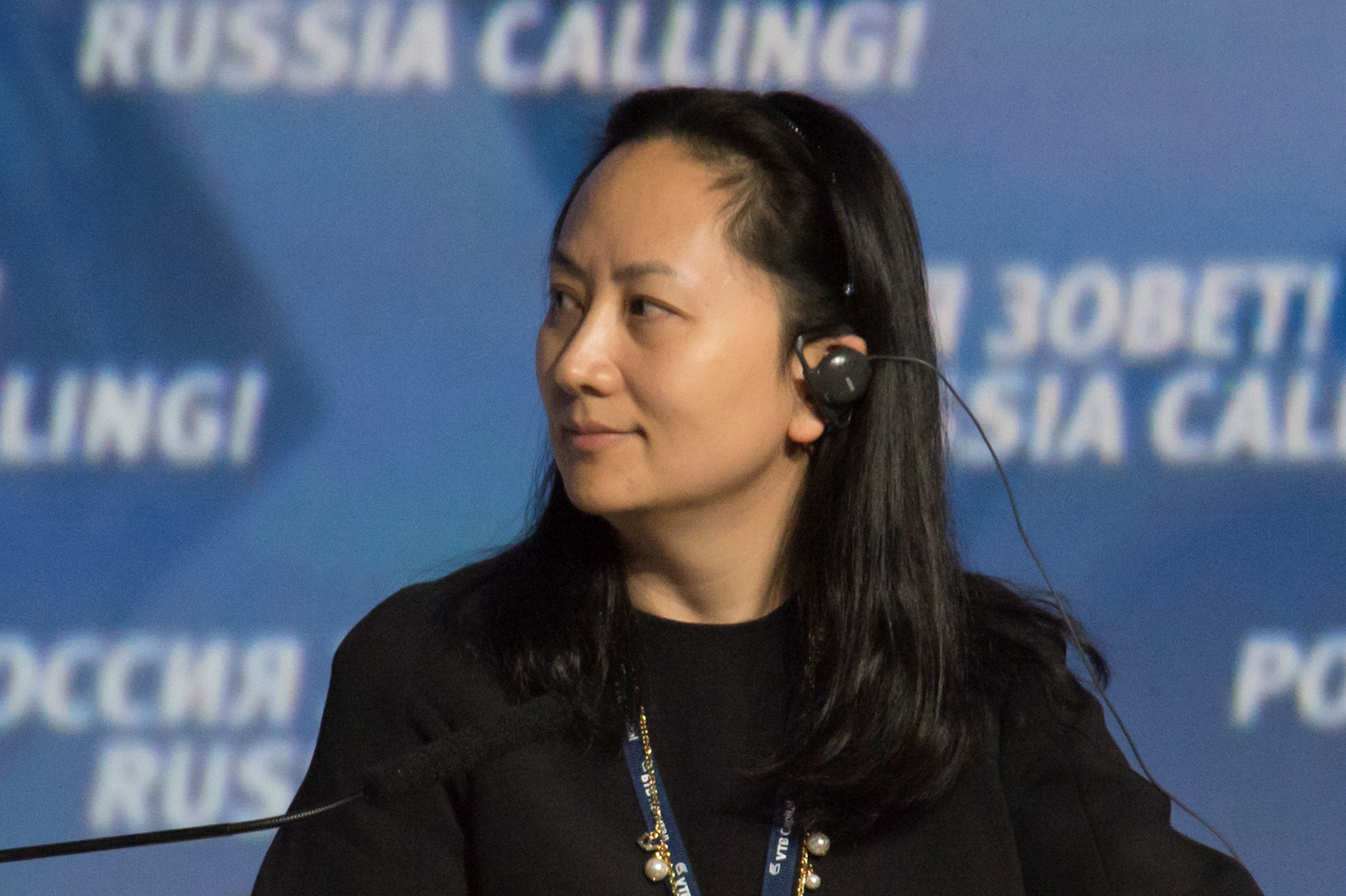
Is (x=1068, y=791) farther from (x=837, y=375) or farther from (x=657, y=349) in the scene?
(x=657, y=349)

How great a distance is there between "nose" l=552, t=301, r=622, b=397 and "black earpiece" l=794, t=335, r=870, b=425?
0.58 feet

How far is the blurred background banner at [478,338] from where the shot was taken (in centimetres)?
227

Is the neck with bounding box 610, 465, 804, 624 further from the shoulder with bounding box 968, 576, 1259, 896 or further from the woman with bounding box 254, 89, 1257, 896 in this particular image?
the shoulder with bounding box 968, 576, 1259, 896

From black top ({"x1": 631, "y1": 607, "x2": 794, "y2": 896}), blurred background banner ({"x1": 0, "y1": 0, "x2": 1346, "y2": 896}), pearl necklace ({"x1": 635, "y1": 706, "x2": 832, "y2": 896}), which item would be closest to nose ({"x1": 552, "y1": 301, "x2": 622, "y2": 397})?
black top ({"x1": 631, "y1": 607, "x2": 794, "y2": 896})

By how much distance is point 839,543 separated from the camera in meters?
1.29

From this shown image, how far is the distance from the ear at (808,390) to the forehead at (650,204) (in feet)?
0.47

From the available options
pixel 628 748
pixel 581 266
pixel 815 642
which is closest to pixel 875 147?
pixel 581 266

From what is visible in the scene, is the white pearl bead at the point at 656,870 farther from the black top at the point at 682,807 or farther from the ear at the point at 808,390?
the ear at the point at 808,390

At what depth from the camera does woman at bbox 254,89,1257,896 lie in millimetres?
1168

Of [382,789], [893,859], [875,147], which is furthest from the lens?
[875,147]

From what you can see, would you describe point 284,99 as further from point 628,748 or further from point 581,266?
point 628,748

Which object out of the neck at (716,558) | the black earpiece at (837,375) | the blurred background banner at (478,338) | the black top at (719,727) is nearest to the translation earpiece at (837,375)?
the black earpiece at (837,375)

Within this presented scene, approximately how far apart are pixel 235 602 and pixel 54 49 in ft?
3.18

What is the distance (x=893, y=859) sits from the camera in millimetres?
1181
